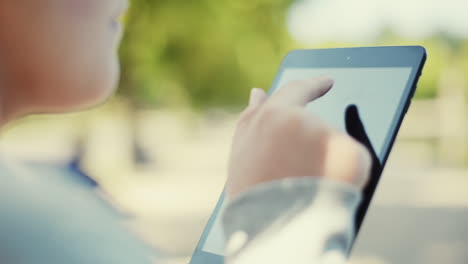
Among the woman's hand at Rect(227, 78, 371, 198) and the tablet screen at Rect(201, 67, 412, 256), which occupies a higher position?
the woman's hand at Rect(227, 78, 371, 198)

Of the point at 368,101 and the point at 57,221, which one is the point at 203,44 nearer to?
the point at 368,101

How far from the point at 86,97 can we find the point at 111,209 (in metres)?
0.09

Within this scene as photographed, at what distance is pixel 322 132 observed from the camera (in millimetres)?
453

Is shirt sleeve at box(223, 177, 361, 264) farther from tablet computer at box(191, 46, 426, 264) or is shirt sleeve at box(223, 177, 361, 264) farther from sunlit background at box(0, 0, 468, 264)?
sunlit background at box(0, 0, 468, 264)

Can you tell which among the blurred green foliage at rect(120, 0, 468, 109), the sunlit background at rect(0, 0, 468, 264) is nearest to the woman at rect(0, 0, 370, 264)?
the sunlit background at rect(0, 0, 468, 264)

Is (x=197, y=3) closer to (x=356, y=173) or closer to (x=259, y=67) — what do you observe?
(x=259, y=67)

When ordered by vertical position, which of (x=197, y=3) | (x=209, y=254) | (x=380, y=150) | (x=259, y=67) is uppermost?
(x=380, y=150)

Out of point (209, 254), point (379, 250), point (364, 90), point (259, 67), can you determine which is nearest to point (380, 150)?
point (364, 90)

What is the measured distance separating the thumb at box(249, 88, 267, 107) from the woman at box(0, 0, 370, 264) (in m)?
0.02

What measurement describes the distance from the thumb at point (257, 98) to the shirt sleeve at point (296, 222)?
8cm

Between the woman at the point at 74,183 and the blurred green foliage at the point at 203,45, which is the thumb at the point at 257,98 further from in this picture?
the blurred green foliage at the point at 203,45

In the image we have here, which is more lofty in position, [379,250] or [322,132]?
[322,132]

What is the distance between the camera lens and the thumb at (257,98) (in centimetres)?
51

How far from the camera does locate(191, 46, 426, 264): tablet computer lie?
22.0 inches
